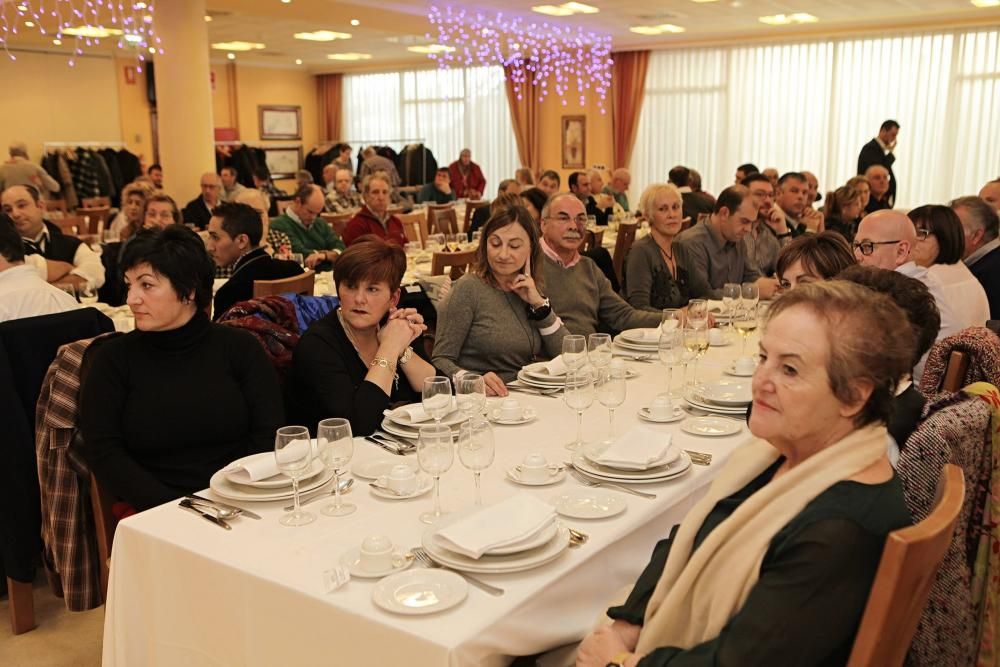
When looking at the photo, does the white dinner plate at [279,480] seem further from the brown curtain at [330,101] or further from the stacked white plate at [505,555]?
the brown curtain at [330,101]

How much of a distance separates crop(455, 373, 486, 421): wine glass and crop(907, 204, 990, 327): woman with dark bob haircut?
228cm

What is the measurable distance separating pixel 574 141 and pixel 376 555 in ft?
50.3

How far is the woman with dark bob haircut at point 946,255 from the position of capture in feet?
12.5

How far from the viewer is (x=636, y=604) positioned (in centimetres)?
174

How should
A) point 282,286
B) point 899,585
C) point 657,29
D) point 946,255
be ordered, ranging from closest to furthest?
point 899,585, point 946,255, point 282,286, point 657,29

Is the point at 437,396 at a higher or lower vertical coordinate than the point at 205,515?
higher

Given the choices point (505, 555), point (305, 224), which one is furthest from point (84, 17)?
point (505, 555)

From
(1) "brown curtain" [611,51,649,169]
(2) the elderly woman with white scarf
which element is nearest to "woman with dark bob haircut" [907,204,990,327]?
(2) the elderly woman with white scarf

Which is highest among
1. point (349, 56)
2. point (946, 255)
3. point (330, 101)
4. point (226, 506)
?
point (349, 56)

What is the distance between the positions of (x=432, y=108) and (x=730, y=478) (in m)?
17.4

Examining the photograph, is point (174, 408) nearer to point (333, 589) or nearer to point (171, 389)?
point (171, 389)

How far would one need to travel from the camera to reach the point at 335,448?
6.72 ft

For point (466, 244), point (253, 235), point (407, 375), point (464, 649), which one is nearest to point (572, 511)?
point (464, 649)

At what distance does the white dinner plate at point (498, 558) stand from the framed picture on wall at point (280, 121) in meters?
17.9
